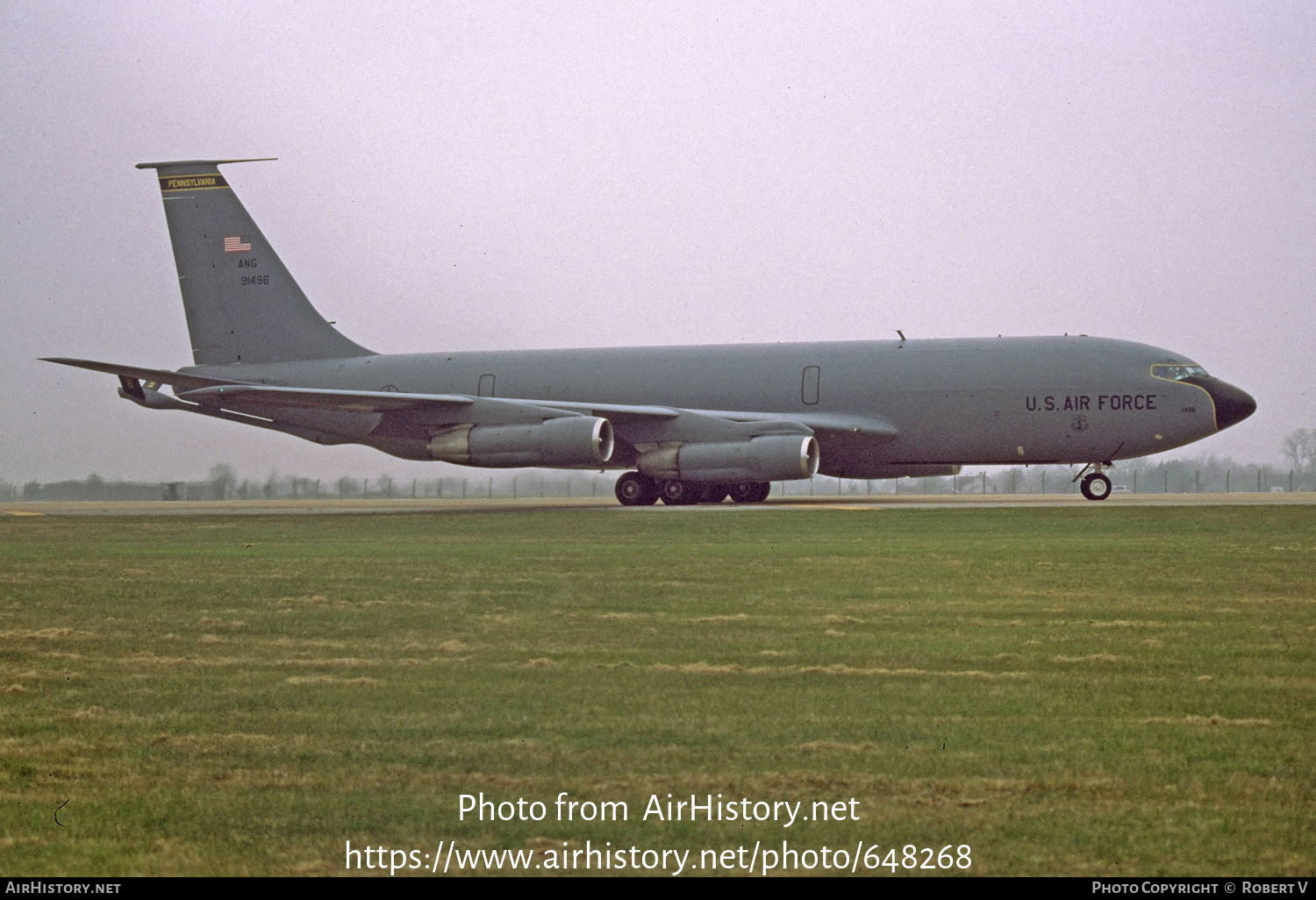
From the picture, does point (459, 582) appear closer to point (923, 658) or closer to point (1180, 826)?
point (923, 658)

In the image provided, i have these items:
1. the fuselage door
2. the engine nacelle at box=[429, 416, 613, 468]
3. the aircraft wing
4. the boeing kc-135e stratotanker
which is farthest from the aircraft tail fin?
the fuselage door

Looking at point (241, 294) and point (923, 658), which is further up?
point (241, 294)

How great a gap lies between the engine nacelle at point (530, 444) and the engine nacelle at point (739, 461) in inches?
50.2

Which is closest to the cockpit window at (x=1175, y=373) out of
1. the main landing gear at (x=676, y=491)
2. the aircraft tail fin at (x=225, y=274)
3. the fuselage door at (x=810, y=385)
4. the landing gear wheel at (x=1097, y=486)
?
the landing gear wheel at (x=1097, y=486)

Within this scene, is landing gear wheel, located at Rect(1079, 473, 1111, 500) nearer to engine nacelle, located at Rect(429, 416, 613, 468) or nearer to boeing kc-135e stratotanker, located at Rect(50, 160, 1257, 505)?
boeing kc-135e stratotanker, located at Rect(50, 160, 1257, 505)

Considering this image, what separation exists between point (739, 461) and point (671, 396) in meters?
4.52

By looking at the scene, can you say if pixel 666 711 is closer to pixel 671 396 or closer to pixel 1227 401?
pixel 1227 401

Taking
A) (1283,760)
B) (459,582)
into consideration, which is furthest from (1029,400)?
(1283,760)

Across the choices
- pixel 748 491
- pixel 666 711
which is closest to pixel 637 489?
pixel 748 491

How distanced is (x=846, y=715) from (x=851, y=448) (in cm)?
2577

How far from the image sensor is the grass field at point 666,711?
14.6 ft

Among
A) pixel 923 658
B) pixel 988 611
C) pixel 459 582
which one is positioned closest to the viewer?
pixel 923 658

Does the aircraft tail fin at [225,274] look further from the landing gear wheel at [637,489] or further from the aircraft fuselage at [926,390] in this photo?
the landing gear wheel at [637,489]

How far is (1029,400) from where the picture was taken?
29.7 m
